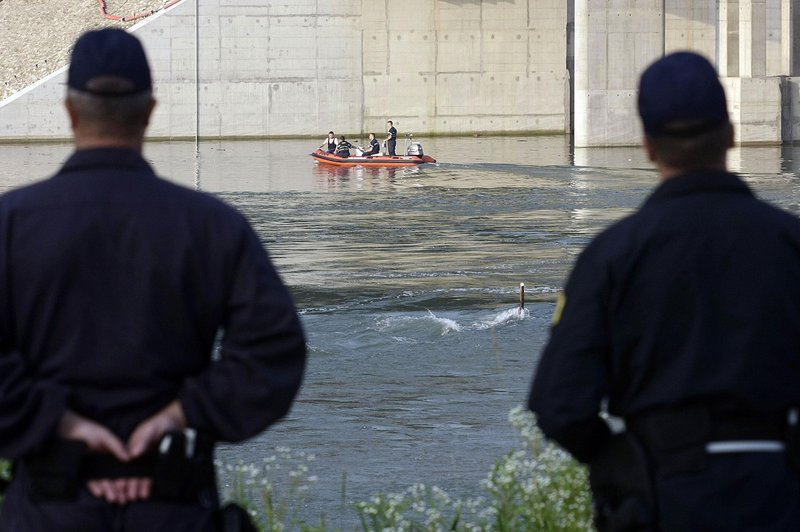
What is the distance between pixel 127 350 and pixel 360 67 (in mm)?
60361

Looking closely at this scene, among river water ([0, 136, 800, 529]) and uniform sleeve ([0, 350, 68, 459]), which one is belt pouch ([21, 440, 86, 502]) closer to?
uniform sleeve ([0, 350, 68, 459])

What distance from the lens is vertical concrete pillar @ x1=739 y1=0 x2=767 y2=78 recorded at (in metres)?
52.4

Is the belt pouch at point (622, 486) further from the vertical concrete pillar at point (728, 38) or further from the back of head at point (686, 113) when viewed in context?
the vertical concrete pillar at point (728, 38)

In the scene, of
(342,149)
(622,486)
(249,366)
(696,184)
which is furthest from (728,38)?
(249,366)

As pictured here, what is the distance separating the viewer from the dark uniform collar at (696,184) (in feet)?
11.8

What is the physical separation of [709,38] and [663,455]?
61.5 m

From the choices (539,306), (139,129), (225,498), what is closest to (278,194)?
(539,306)

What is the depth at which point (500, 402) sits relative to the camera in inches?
492

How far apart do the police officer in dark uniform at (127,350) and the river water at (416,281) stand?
12.7 ft

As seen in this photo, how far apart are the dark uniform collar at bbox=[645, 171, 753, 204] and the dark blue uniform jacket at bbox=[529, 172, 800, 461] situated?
38 millimetres

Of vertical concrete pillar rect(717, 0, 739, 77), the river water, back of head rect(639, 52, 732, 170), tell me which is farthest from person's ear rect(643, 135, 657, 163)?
vertical concrete pillar rect(717, 0, 739, 77)

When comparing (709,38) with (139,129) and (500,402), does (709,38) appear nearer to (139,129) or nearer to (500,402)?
(500,402)

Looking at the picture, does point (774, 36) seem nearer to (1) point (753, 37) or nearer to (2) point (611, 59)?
(1) point (753, 37)

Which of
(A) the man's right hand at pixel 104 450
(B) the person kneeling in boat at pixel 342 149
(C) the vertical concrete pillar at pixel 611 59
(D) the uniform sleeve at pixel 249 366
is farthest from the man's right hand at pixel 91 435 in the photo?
(C) the vertical concrete pillar at pixel 611 59
